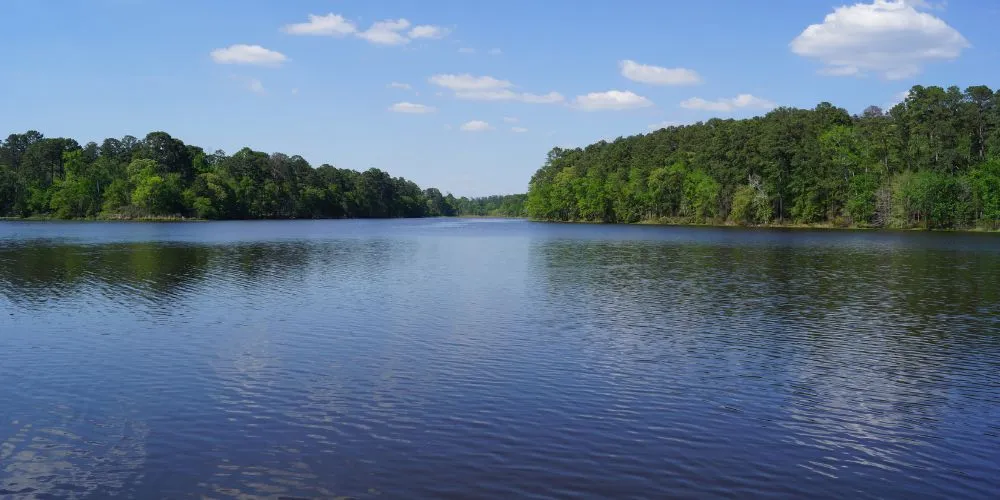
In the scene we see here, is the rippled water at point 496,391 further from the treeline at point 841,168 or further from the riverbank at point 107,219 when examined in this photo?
the riverbank at point 107,219

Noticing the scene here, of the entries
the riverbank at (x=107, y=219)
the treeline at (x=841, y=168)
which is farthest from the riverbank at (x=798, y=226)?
the riverbank at (x=107, y=219)

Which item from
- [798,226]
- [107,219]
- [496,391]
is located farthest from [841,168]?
[107,219]

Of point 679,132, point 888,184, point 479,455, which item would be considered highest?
point 679,132

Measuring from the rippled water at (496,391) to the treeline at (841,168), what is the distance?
92738mm

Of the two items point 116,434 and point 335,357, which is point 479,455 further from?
point 335,357

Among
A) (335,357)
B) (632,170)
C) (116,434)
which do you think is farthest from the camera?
(632,170)

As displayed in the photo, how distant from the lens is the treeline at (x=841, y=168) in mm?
115375

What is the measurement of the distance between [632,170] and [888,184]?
7012 cm

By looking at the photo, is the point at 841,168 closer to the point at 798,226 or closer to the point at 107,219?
the point at 798,226

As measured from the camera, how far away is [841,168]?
132m

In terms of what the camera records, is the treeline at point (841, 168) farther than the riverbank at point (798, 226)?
No

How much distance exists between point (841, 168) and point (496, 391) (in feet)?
437

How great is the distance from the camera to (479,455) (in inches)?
506

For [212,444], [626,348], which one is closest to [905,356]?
[626,348]
